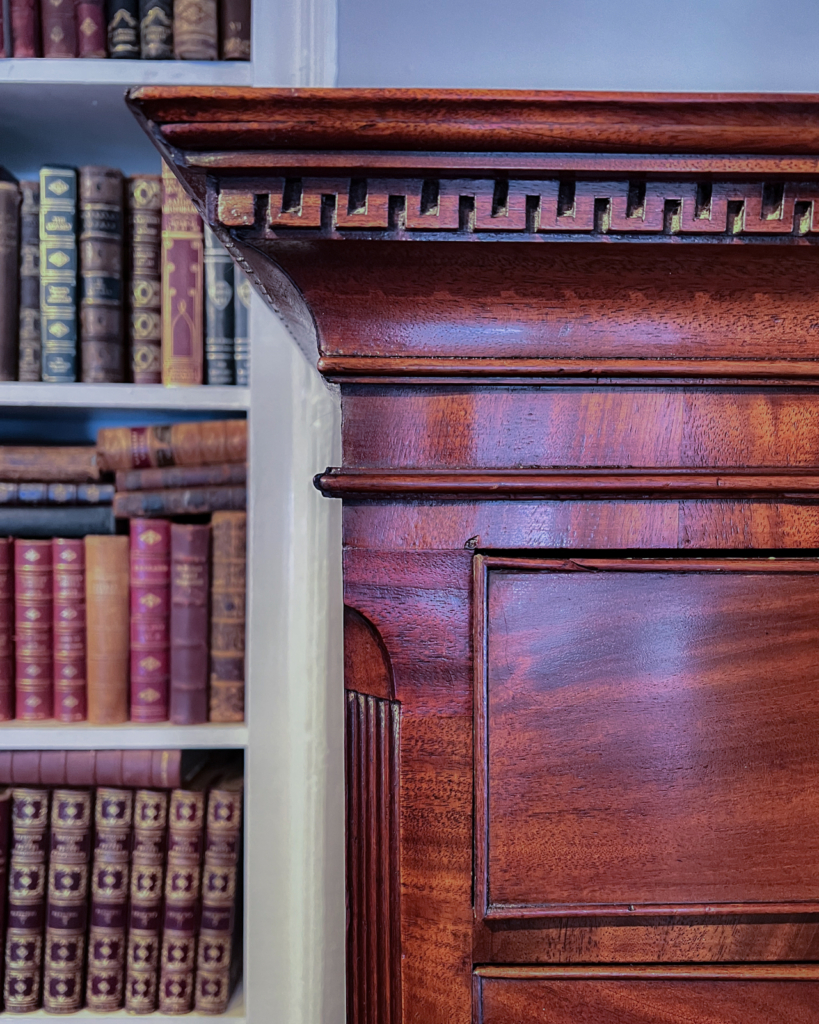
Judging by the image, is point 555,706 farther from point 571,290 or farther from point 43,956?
point 43,956

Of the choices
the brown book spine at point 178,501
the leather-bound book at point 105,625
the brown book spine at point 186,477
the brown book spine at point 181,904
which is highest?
the brown book spine at point 186,477

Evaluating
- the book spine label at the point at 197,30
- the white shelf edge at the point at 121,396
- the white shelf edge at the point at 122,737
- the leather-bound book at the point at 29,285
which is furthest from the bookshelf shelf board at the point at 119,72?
the white shelf edge at the point at 122,737

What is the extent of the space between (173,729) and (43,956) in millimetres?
325

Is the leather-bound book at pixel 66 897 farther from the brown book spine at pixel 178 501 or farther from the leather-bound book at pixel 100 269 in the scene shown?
the leather-bound book at pixel 100 269

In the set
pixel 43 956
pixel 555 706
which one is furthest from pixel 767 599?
pixel 43 956

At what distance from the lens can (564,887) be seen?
0.36 m

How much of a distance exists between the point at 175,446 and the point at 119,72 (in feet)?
1.36

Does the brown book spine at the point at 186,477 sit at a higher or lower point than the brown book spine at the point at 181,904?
higher

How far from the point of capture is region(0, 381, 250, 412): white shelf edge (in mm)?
958

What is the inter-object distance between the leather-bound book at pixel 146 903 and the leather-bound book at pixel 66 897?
6 cm

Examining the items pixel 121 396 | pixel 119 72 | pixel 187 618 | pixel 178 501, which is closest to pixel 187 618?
pixel 187 618

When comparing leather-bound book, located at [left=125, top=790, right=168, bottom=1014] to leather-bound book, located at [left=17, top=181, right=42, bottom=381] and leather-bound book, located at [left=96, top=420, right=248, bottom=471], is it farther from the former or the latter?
leather-bound book, located at [left=17, top=181, right=42, bottom=381]

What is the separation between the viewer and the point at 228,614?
97cm

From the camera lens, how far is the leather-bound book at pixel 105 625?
0.97 meters
